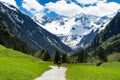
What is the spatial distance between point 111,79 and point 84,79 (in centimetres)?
428

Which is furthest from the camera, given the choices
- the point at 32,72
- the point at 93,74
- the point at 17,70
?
the point at 93,74

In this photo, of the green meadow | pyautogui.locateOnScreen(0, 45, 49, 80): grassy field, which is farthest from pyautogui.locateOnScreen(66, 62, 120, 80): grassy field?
pyautogui.locateOnScreen(0, 45, 49, 80): grassy field

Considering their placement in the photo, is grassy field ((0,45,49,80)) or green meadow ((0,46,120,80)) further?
green meadow ((0,46,120,80))

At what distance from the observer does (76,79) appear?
47.5 m

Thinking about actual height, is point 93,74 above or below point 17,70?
below

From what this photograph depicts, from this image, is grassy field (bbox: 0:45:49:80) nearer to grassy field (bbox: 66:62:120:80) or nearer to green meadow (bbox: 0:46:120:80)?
green meadow (bbox: 0:46:120:80)

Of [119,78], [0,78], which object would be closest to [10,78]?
[0,78]

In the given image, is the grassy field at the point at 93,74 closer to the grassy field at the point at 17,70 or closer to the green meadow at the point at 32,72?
the green meadow at the point at 32,72

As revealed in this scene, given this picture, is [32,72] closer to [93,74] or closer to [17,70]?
[17,70]

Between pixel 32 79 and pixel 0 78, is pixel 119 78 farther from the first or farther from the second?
pixel 0 78

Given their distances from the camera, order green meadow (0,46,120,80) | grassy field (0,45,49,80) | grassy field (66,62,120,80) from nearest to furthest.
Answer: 1. grassy field (0,45,49,80)
2. green meadow (0,46,120,80)
3. grassy field (66,62,120,80)

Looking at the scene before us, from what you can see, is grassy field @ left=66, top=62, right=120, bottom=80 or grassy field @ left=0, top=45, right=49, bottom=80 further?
grassy field @ left=66, top=62, right=120, bottom=80

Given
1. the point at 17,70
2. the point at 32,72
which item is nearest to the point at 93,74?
Answer: the point at 32,72

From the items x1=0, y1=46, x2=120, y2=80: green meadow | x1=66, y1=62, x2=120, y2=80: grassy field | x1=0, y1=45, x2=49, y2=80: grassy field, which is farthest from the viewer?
x1=66, y1=62, x2=120, y2=80: grassy field
